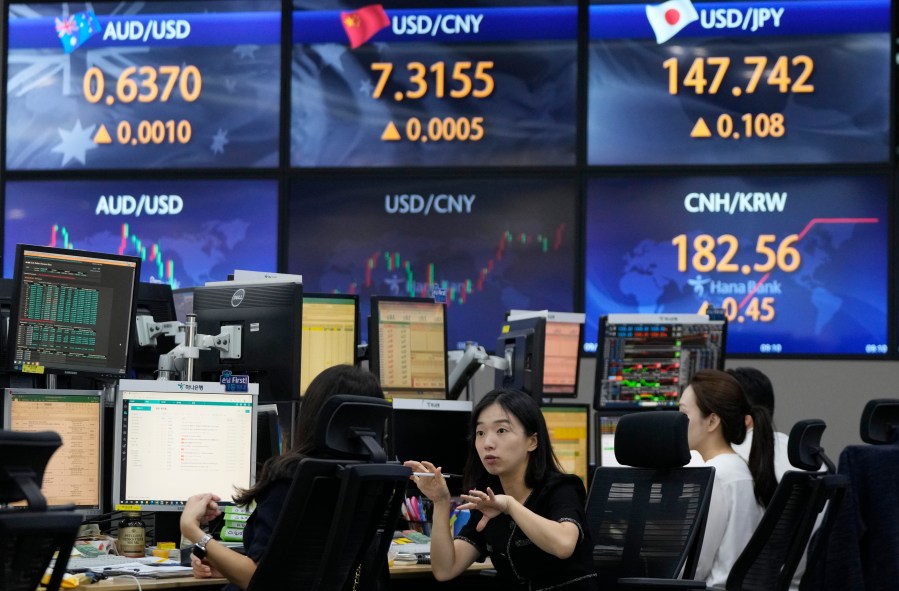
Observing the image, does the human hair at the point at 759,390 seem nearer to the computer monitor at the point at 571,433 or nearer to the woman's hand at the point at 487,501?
the computer monitor at the point at 571,433

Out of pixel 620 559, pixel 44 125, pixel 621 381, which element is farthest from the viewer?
pixel 44 125

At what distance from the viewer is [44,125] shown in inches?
269

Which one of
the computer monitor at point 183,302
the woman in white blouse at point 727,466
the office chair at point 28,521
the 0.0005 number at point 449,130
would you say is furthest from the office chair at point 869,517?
the 0.0005 number at point 449,130

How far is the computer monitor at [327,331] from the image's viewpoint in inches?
176

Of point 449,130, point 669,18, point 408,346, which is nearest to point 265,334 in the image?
point 408,346

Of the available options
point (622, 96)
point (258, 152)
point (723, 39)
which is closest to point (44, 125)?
point (258, 152)

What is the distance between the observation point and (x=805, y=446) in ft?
11.8

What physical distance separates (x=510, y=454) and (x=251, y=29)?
3927 millimetres

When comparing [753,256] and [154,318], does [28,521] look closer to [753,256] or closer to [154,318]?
[154,318]

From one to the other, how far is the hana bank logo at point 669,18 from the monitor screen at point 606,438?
204cm

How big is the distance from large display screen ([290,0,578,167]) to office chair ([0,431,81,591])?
4878 millimetres

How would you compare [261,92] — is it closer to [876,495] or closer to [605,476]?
[605,476]

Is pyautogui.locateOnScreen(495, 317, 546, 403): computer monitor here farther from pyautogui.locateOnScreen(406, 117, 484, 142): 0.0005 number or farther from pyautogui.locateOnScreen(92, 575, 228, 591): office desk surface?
pyautogui.locateOnScreen(92, 575, 228, 591): office desk surface

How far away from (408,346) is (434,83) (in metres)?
2.29
